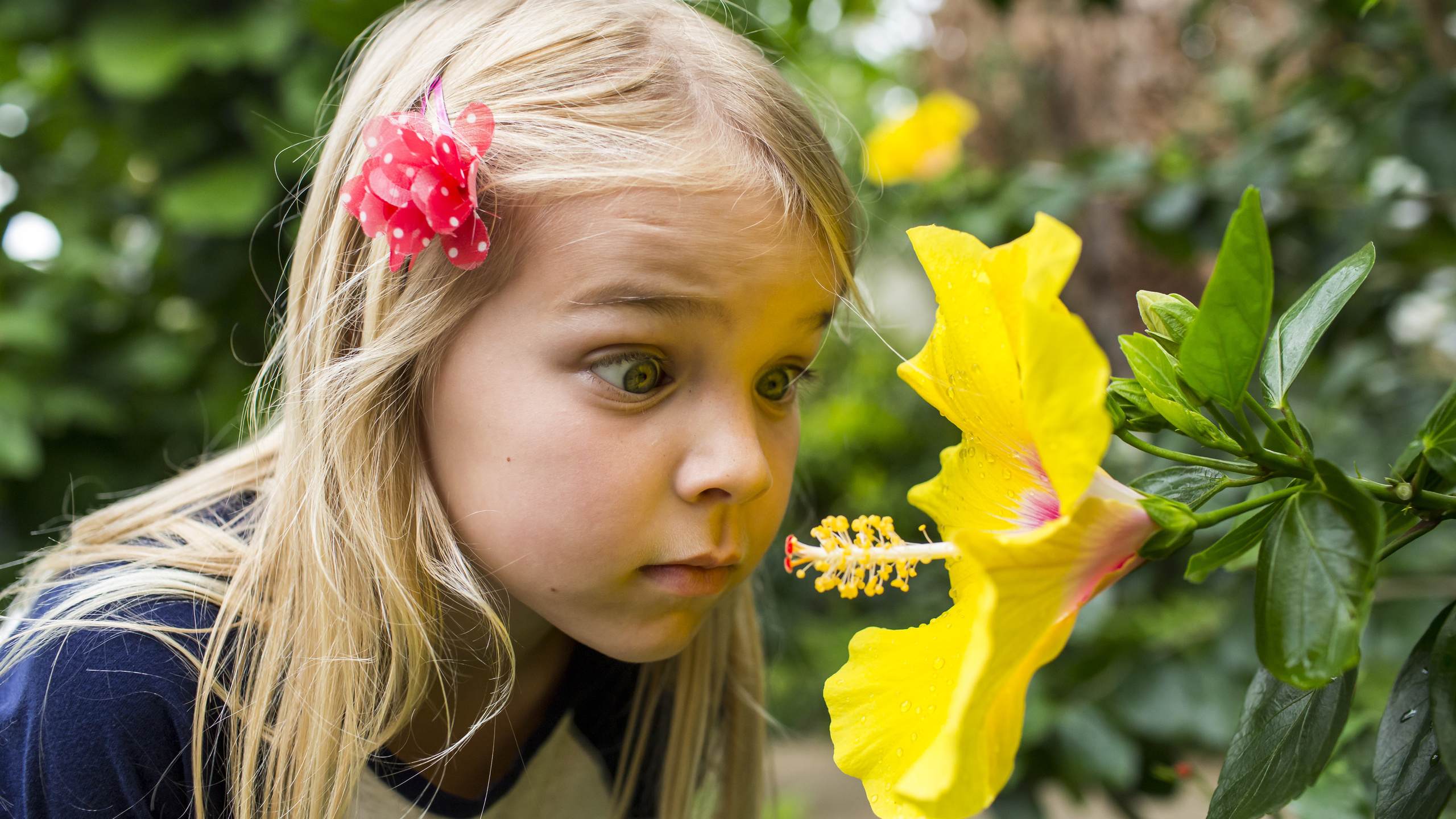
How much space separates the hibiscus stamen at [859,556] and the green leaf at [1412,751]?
0.26 metres

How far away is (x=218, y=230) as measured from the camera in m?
1.65

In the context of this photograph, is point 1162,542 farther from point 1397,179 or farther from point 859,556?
point 1397,179

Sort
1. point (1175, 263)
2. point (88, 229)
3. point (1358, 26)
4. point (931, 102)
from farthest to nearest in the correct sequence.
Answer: point (931, 102) < point (88, 229) < point (1175, 263) < point (1358, 26)

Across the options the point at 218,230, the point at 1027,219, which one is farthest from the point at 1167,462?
the point at 218,230

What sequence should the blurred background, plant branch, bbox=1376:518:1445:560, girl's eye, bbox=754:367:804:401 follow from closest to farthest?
plant branch, bbox=1376:518:1445:560
girl's eye, bbox=754:367:804:401
the blurred background

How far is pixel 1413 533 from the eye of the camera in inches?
20.5

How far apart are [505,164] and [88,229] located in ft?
5.47

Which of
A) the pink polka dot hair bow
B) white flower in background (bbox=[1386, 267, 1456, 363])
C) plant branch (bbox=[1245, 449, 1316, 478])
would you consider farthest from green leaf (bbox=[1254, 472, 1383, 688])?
white flower in background (bbox=[1386, 267, 1456, 363])

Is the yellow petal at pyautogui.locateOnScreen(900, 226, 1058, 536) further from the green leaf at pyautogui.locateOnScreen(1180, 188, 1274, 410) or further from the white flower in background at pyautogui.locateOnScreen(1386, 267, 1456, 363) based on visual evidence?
the white flower in background at pyautogui.locateOnScreen(1386, 267, 1456, 363)

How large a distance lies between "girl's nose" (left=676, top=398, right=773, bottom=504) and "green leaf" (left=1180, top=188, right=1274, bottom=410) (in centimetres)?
33

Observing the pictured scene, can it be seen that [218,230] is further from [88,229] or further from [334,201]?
[334,201]

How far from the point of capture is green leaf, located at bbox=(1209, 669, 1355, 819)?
49 centimetres

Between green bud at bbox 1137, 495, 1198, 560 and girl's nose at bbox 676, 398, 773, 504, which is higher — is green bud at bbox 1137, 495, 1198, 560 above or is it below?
above

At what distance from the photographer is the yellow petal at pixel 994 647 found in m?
0.42
